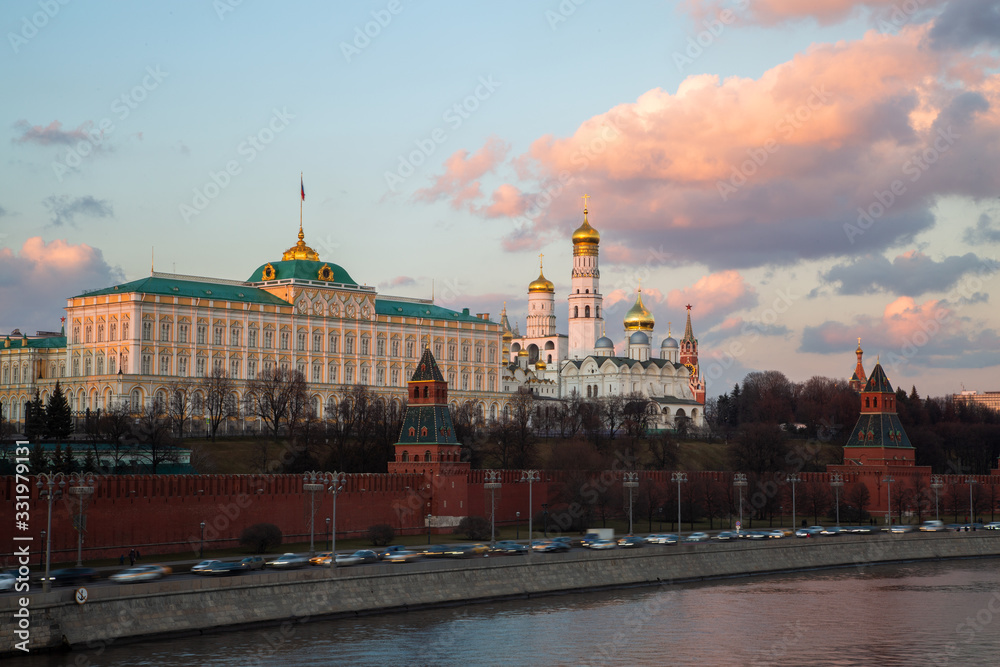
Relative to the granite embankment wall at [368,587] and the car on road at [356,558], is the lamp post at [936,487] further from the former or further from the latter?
the car on road at [356,558]

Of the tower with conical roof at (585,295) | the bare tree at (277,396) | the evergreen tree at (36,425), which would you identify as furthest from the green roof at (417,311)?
the evergreen tree at (36,425)

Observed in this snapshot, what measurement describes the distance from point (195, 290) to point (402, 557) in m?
61.2

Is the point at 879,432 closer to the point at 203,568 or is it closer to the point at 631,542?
the point at 631,542

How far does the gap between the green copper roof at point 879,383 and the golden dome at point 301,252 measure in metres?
46.0

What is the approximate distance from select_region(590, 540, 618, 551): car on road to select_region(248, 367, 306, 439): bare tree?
105 ft

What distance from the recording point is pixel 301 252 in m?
116

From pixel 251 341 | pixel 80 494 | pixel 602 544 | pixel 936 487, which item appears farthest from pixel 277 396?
pixel 80 494

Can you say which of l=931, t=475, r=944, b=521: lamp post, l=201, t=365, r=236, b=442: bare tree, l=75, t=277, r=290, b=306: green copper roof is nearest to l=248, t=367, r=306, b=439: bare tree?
l=201, t=365, r=236, b=442: bare tree

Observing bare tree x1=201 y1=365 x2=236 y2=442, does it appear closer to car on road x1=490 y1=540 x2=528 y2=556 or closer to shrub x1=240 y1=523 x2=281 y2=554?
shrub x1=240 y1=523 x2=281 y2=554

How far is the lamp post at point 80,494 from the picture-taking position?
48531 millimetres

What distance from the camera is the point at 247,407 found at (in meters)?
102

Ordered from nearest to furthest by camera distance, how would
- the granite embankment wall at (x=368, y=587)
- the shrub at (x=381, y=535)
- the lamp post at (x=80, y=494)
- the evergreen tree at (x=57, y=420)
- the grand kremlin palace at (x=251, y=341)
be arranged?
the granite embankment wall at (x=368, y=587) → the lamp post at (x=80, y=494) → the shrub at (x=381, y=535) → the evergreen tree at (x=57, y=420) → the grand kremlin palace at (x=251, y=341)

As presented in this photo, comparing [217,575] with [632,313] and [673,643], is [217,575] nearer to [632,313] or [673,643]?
[673,643]

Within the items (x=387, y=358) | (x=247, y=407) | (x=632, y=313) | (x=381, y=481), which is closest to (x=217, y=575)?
(x=381, y=481)
